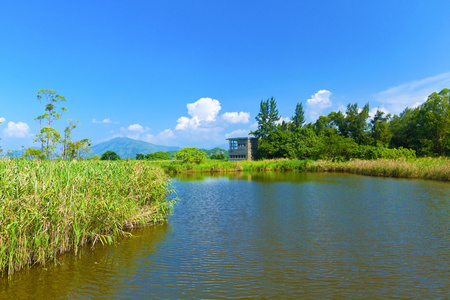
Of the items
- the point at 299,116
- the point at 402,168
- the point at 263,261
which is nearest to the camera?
the point at 263,261

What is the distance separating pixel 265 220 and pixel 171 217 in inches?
199

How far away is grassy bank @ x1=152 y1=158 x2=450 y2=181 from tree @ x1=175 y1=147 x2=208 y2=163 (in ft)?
6.19

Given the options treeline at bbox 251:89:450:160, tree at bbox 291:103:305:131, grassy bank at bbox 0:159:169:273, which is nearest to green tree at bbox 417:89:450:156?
treeline at bbox 251:89:450:160

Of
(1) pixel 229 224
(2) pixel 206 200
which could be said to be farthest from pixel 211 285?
(2) pixel 206 200

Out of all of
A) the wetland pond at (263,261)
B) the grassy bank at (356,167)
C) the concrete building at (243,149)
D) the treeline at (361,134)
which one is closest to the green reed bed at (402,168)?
the grassy bank at (356,167)

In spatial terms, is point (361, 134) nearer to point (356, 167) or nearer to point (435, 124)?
point (435, 124)

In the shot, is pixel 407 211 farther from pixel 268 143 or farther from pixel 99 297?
pixel 268 143

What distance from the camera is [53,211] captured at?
746cm

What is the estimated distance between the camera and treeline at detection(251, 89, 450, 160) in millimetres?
53312

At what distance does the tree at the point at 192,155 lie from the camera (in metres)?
54.0

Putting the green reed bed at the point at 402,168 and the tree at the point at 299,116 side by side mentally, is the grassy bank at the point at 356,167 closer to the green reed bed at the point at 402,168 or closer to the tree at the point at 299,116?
the green reed bed at the point at 402,168

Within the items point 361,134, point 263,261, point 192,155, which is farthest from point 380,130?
point 263,261

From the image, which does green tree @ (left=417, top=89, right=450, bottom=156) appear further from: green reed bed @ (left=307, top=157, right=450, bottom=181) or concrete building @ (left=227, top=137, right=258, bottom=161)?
concrete building @ (left=227, top=137, right=258, bottom=161)

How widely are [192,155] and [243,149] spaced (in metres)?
23.8
